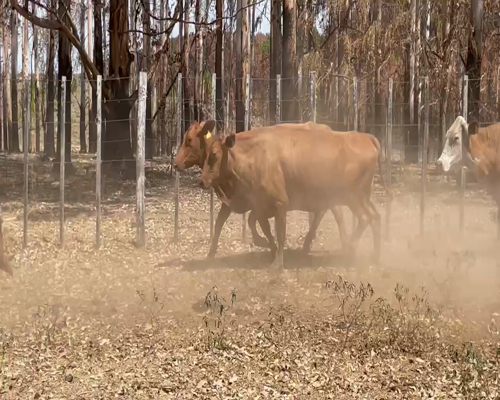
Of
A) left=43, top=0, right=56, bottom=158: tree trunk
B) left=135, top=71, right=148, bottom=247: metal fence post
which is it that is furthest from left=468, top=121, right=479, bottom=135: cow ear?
left=43, top=0, right=56, bottom=158: tree trunk

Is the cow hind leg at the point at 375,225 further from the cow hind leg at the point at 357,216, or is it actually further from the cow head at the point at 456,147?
the cow head at the point at 456,147

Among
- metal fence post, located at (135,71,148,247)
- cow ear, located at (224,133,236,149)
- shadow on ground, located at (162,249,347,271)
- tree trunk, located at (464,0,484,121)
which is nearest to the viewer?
cow ear, located at (224,133,236,149)

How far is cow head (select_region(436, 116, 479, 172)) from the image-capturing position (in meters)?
10.4

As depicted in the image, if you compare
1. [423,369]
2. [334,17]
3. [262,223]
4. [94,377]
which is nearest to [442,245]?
[262,223]

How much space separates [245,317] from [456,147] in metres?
4.82

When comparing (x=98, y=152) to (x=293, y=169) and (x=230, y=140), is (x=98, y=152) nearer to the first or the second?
(x=230, y=140)

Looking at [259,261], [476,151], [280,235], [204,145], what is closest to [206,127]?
[204,145]

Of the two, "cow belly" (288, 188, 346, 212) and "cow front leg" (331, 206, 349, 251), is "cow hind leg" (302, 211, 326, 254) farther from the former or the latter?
"cow belly" (288, 188, 346, 212)

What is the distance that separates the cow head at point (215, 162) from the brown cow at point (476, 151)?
10.2 ft

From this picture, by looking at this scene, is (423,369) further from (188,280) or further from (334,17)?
(334,17)

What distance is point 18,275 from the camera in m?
8.76

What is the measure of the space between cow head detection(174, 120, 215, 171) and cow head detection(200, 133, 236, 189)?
3.3 inches

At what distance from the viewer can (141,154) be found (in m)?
10.3

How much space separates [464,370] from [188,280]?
11.9 feet
